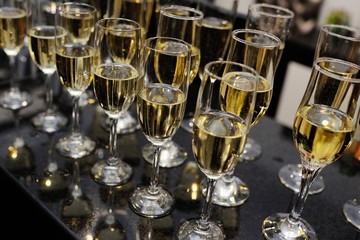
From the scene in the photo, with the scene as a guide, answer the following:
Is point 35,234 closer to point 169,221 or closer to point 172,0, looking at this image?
point 169,221

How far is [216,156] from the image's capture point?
0.69m

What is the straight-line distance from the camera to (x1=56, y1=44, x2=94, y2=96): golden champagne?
34.1 inches

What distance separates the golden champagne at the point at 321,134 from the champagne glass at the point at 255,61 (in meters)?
0.09

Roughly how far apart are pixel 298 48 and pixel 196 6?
765 mm

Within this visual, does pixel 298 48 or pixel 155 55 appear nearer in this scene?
pixel 155 55

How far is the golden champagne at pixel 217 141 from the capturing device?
686 millimetres

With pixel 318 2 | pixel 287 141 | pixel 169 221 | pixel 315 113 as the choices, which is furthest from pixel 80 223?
pixel 318 2

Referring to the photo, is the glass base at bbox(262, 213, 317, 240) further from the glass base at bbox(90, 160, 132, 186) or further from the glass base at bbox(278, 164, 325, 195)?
the glass base at bbox(90, 160, 132, 186)

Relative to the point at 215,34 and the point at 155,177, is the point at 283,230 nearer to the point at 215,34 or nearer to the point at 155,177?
the point at 155,177

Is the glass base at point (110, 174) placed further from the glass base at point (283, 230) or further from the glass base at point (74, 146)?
the glass base at point (283, 230)

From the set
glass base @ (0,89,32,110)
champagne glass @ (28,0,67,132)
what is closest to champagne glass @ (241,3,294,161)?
champagne glass @ (28,0,67,132)

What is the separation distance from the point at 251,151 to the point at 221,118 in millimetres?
342

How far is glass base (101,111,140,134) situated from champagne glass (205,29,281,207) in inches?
10.0

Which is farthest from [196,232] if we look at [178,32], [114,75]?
[178,32]
